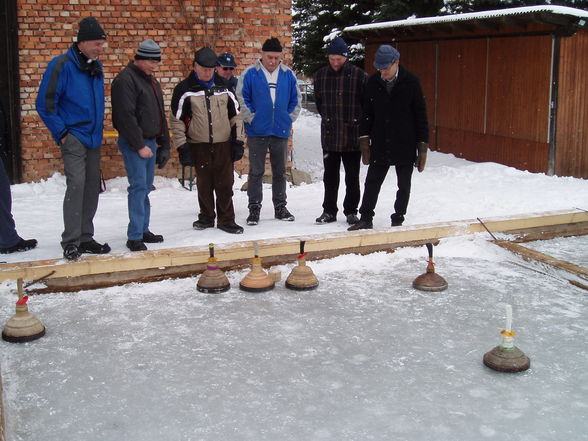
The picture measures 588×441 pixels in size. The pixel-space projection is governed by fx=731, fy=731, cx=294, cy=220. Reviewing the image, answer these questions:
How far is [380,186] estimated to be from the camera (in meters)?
6.93

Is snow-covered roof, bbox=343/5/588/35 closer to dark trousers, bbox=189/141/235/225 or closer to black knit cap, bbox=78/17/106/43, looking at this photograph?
dark trousers, bbox=189/141/235/225

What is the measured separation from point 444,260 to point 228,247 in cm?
178

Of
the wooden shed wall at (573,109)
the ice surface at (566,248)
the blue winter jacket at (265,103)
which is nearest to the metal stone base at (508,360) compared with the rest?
the ice surface at (566,248)

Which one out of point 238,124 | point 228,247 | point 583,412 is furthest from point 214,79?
point 583,412

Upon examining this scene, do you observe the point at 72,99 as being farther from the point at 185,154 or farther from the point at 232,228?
the point at 232,228

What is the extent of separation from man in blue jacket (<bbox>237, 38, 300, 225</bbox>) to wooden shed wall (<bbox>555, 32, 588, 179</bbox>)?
4.99 m

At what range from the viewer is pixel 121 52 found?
987 centimetres

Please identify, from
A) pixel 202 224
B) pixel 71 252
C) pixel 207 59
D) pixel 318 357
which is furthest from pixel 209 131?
pixel 318 357

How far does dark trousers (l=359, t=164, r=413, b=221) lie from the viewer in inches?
270

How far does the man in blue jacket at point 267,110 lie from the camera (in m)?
7.09

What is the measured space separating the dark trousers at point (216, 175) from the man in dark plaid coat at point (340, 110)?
970 millimetres

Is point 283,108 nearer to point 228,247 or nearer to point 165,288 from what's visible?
point 228,247

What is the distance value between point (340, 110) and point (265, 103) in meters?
0.73

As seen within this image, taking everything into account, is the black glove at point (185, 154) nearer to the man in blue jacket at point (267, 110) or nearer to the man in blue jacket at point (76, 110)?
the man in blue jacket at point (267, 110)
